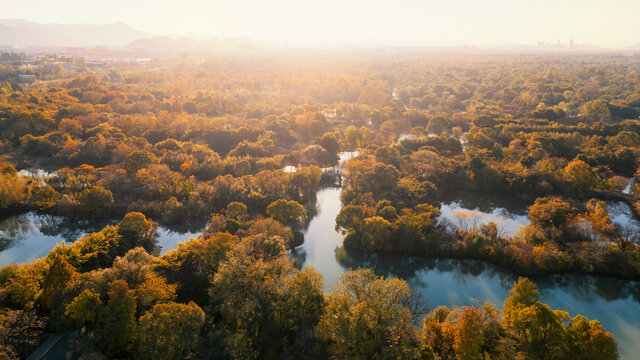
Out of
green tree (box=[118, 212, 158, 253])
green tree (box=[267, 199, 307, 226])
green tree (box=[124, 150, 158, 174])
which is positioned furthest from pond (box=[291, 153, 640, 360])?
green tree (box=[124, 150, 158, 174])

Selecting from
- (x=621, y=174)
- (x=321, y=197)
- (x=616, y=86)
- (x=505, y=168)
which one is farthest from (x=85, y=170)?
(x=616, y=86)

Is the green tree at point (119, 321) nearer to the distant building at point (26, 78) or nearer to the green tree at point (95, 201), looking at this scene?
the green tree at point (95, 201)

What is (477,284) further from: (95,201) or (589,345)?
(95,201)

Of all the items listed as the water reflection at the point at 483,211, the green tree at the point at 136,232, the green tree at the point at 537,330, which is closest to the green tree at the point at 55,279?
the green tree at the point at 136,232

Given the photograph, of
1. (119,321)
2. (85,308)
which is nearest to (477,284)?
(119,321)

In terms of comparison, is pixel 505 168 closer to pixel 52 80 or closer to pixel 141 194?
pixel 141 194
